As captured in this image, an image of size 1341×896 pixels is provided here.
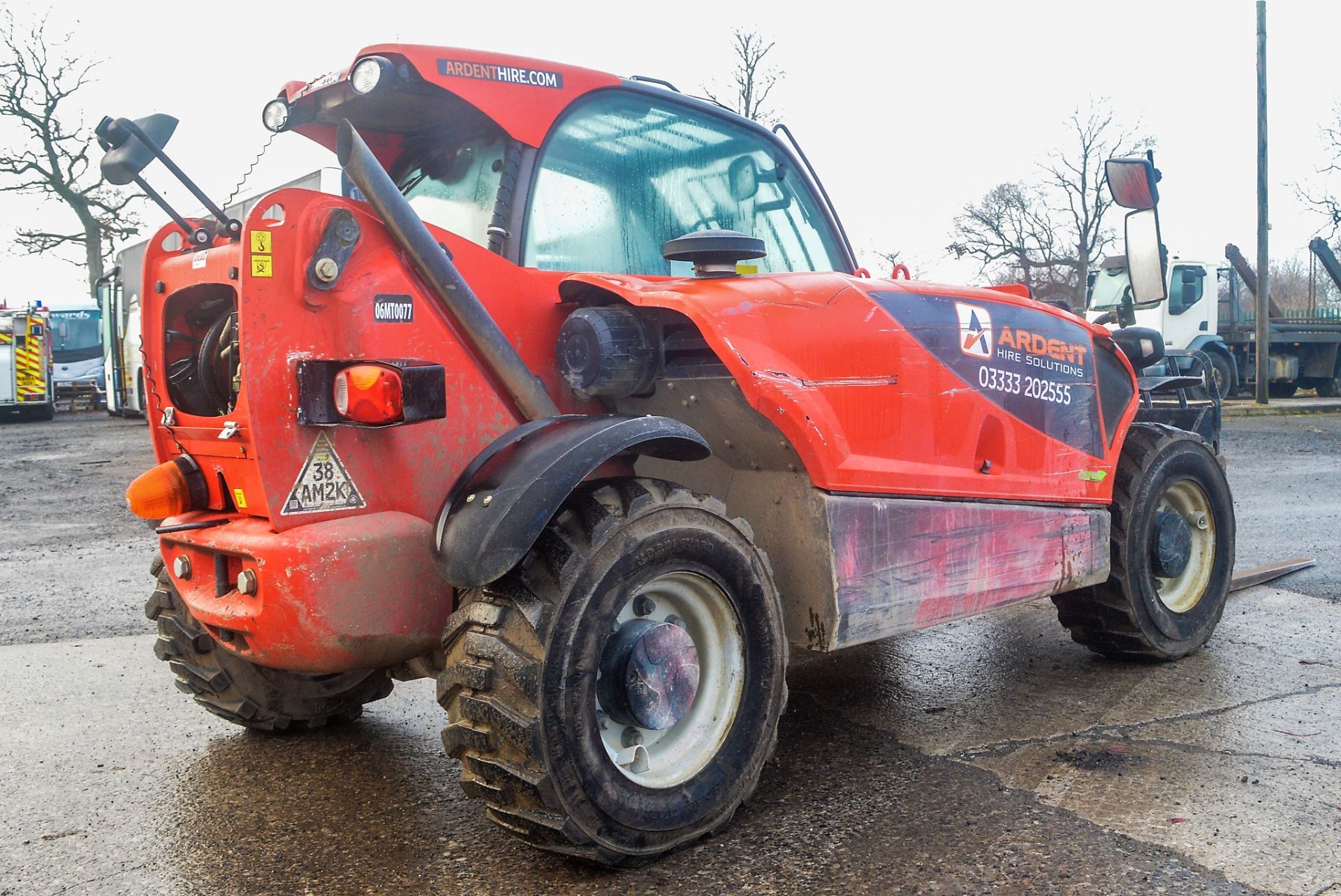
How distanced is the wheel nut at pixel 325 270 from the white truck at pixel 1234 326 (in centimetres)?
1967

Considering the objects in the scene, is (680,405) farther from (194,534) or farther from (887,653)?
(887,653)

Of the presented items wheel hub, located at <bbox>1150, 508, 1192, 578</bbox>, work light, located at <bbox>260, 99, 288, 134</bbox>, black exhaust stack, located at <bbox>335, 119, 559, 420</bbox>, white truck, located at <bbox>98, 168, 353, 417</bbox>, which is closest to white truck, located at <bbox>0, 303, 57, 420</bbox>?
white truck, located at <bbox>98, 168, 353, 417</bbox>

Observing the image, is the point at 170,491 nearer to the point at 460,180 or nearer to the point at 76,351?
the point at 460,180

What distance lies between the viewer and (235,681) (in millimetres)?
3729

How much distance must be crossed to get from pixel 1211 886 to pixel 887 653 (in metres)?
2.38

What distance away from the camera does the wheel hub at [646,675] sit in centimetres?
291

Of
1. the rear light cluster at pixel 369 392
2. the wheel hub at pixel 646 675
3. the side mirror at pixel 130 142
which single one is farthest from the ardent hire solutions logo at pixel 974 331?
the side mirror at pixel 130 142

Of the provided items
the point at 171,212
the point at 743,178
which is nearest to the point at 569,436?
the point at 171,212

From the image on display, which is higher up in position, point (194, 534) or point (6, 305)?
point (6, 305)

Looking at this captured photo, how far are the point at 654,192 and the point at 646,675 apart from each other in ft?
5.68

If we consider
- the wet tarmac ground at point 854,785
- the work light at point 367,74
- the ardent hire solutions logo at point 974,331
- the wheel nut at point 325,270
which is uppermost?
the work light at point 367,74

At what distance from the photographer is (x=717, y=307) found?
3170 millimetres

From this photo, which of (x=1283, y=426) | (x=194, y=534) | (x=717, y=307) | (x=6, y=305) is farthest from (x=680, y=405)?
(x=6, y=305)

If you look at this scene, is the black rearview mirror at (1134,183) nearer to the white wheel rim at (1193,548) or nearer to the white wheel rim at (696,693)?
the white wheel rim at (1193,548)
